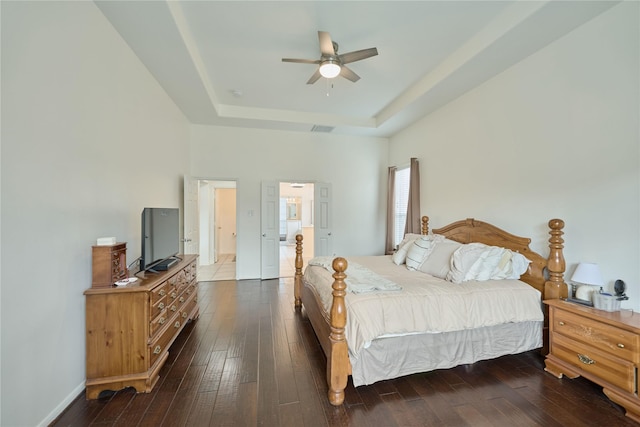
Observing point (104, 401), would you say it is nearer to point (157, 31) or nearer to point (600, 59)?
point (157, 31)

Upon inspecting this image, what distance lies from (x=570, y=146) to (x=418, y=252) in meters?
1.80

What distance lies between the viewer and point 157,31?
2.40m

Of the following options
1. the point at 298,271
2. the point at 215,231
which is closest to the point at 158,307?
the point at 298,271

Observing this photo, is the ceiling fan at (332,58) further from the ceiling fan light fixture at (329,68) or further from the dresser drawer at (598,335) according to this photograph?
the dresser drawer at (598,335)

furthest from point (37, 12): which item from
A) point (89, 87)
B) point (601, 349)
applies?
point (601, 349)

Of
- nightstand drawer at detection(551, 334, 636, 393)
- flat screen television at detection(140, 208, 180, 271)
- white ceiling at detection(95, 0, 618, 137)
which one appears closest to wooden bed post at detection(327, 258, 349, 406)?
flat screen television at detection(140, 208, 180, 271)

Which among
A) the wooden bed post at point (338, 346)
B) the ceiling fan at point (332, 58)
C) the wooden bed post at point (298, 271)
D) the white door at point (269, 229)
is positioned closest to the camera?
the wooden bed post at point (338, 346)

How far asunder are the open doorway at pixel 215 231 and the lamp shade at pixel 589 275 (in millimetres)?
5212

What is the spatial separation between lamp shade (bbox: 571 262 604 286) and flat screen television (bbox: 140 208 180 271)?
3.74 m

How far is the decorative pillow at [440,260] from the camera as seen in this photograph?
2820mm

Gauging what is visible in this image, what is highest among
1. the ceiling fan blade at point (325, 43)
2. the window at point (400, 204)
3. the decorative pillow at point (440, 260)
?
the ceiling fan blade at point (325, 43)

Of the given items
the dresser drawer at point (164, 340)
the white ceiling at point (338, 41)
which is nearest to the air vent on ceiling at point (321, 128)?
the white ceiling at point (338, 41)

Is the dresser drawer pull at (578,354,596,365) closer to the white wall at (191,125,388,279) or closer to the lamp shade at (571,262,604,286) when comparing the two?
the lamp shade at (571,262,604,286)

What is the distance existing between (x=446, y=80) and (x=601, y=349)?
3085 millimetres
